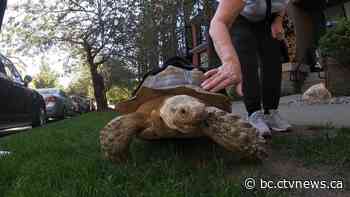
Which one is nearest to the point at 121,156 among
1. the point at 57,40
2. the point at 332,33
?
the point at 332,33

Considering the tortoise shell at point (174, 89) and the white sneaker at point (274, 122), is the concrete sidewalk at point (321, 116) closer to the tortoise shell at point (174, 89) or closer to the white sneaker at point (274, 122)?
the white sneaker at point (274, 122)

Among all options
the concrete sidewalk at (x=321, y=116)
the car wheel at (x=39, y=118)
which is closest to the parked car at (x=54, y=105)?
the car wheel at (x=39, y=118)

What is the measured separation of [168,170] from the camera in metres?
2.01

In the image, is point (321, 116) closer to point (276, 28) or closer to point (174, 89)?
point (276, 28)

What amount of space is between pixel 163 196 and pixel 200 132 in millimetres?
512

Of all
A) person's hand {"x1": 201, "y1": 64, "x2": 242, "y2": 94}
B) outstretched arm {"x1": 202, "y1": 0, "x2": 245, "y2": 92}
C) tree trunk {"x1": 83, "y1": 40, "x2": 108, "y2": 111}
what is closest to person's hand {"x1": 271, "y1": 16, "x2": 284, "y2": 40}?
outstretched arm {"x1": 202, "y1": 0, "x2": 245, "y2": 92}

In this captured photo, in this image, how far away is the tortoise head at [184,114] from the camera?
1.82 metres

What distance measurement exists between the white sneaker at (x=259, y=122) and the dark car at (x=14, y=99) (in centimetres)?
423

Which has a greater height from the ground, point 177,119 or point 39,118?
point 177,119

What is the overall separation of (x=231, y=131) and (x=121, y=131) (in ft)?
2.16

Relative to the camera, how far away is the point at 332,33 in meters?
7.82

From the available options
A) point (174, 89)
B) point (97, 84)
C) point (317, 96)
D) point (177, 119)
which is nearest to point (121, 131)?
point (174, 89)

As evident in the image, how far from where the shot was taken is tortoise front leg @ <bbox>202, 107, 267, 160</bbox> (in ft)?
6.34

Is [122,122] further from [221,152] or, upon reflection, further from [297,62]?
[297,62]
